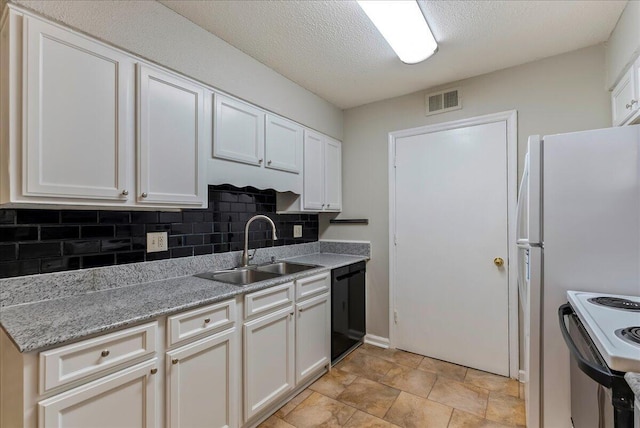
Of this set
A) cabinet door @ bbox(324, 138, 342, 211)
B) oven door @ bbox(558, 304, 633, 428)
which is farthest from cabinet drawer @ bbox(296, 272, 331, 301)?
oven door @ bbox(558, 304, 633, 428)

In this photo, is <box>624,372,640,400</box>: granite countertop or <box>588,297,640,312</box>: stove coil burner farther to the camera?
<box>588,297,640,312</box>: stove coil burner

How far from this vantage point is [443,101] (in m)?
2.67

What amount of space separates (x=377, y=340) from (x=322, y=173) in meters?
1.77

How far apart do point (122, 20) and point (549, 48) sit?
2.70 m

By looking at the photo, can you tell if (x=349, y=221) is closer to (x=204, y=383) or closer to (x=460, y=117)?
(x=460, y=117)

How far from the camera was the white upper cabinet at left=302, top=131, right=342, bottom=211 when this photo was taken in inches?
109

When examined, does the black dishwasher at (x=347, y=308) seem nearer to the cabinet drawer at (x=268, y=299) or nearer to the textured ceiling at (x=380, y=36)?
the cabinet drawer at (x=268, y=299)

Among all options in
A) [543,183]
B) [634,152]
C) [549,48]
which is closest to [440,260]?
[543,183]

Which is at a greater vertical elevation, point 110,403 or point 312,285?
point 312,285

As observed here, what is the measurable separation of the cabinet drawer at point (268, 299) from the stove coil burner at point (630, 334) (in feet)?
5.24

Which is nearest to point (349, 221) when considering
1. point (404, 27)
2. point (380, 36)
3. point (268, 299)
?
point (268, 299)

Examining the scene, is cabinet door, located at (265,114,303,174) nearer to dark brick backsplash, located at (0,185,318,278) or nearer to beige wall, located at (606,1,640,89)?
dark brick backsplash, located at (0,185,318,278)

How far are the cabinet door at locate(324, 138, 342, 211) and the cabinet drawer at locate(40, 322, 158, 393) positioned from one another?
2.01 meters

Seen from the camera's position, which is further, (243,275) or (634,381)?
(243,275)
